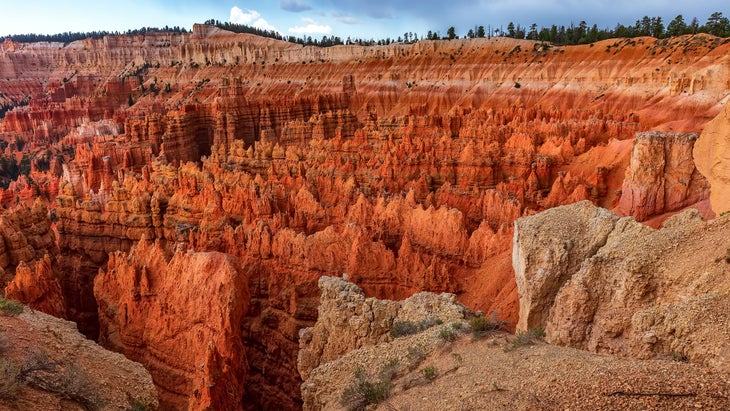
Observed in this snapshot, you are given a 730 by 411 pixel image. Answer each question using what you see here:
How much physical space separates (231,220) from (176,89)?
8311 centimetres

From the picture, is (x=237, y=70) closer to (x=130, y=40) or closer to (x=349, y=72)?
(x=349, y=72)

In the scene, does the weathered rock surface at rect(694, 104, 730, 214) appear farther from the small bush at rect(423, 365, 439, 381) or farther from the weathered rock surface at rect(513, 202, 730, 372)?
the small bush at rect(423, 365, 439, 381)

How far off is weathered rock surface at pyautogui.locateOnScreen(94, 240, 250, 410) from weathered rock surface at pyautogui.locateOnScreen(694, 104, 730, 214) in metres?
10.9

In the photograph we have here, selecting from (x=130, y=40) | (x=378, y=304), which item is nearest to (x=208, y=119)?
(x=378, y=304)

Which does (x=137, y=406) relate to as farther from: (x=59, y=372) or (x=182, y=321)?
(x=182, y=321)

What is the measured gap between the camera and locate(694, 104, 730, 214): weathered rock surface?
8734 millimetres

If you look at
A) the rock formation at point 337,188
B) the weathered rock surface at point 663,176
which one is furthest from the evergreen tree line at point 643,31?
the weathered rock surface at point 663,176

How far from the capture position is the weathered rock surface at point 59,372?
6442 millimetres

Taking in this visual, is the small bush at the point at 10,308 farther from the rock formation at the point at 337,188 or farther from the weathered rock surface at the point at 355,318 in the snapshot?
the weathered rock surface at the point at 355,318

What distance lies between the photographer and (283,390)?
1335cm

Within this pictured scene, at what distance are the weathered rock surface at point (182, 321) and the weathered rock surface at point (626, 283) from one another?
7411 mm

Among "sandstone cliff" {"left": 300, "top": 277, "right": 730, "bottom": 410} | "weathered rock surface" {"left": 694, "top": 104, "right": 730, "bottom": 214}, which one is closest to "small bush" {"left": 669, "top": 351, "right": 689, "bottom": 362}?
"sandstone cliff" {"left": 300, "top": 277, "right": 730, "bottom": 410}

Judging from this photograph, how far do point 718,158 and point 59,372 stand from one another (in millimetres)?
11646

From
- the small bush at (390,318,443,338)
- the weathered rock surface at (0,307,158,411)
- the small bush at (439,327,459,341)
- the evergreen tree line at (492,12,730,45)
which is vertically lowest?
the weathered rock surface at (0,307,158,411)
